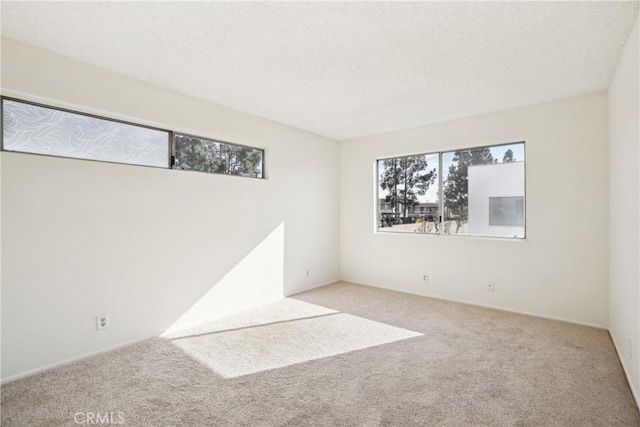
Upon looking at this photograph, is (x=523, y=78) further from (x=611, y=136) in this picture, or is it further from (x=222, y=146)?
(x=222, y=146)

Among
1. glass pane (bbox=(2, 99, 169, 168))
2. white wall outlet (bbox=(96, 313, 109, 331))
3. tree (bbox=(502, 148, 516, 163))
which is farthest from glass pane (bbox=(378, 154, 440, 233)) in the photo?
white wall outlet (bbox=(96, 313, 109, 331))

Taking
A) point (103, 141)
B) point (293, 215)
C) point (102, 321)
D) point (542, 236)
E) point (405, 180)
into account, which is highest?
point (103, 141)

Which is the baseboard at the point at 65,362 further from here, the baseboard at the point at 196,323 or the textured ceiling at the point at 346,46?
the textured ceiling at the point at 346,46

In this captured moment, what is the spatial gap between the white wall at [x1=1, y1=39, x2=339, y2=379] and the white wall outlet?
4 centimetres

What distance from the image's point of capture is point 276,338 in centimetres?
316

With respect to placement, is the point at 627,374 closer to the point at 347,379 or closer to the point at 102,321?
the point at 347,379

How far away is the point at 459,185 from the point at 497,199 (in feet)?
1.71

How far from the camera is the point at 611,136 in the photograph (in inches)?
123

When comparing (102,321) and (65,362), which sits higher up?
(102,321)

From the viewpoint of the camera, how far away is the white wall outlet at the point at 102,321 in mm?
2805

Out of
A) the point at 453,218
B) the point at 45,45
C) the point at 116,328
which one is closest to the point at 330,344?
the point at 116,328

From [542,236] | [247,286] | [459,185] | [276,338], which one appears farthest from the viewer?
[459,185]

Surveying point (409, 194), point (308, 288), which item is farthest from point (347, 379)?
point (409, 194)

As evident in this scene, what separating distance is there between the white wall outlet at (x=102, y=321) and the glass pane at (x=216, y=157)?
156 cm
